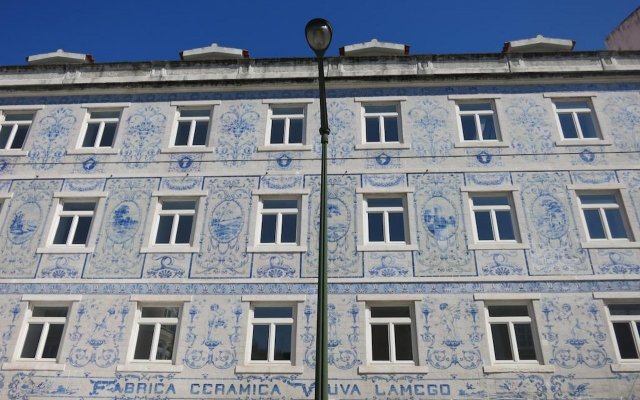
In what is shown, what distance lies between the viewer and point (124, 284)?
1326 centimetres

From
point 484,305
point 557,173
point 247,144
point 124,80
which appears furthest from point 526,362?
point 124,80

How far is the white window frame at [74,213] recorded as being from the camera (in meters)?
13.9

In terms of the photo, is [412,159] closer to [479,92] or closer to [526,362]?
[479,92]

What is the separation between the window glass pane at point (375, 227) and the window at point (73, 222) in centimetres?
826

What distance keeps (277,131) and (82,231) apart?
264 inches

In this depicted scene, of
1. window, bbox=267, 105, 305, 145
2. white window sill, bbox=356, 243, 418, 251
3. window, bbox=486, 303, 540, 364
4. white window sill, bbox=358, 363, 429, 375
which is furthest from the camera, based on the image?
window, bbox=267, 105, 305, 145

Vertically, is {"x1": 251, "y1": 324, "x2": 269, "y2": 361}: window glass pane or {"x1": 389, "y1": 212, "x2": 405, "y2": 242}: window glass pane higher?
{"x1": 389, "y1": 212, "x2": 405, "y2": 242}: window glass pane

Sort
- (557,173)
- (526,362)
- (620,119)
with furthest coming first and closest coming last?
1. (620,119)
2. (557,173)
3. (526,362)

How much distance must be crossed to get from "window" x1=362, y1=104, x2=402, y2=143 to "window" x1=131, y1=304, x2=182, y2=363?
310 inches

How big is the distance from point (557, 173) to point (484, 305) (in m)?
4.80

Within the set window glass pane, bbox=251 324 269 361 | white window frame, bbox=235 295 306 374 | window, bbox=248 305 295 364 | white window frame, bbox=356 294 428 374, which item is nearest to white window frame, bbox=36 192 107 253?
white window frame, bbox=235 295 306 374

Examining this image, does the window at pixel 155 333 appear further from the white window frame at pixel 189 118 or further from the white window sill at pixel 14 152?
the white window sill at pixel 14 152

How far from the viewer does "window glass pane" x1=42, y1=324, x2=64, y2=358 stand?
41.8 feet

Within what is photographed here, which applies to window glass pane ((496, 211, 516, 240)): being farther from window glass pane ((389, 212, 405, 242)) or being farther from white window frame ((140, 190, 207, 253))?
white window frame ((140, 190, 207, 253))
